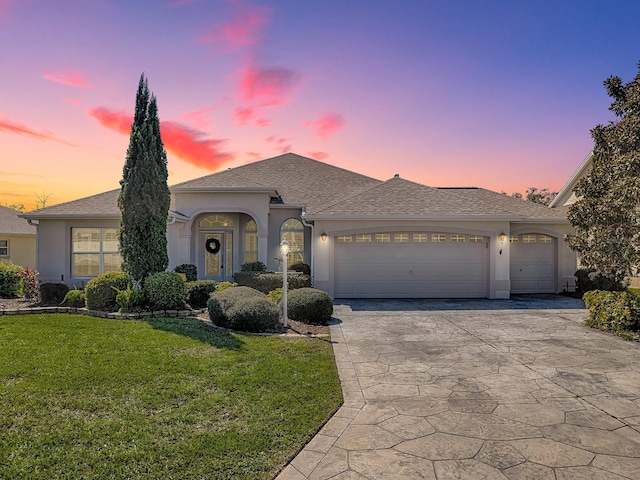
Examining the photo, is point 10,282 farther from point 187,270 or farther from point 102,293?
point 187,270

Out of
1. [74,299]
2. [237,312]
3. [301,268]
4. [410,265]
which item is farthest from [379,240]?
[74,299]

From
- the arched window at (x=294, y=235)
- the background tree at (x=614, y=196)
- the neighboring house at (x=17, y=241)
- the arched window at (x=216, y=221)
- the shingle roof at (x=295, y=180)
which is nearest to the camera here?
the background tree at (x=614, y=196)

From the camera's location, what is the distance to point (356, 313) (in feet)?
36.4

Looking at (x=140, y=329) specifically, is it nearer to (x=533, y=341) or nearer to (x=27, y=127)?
(x=533, y=341)

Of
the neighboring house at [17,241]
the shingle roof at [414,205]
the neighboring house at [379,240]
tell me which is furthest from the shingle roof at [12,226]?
the shingle roof at [414,205]

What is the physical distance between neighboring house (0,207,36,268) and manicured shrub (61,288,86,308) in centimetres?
1519

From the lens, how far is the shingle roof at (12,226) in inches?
865

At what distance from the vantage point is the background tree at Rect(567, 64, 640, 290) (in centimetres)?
862

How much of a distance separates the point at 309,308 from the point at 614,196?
7711 mm

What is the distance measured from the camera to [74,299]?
427 inches

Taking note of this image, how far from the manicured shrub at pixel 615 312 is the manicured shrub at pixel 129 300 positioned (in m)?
11.6

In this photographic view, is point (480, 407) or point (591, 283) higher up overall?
point (591, 283)

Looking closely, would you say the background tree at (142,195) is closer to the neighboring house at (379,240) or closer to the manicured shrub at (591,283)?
the neighboring house at (379,240)

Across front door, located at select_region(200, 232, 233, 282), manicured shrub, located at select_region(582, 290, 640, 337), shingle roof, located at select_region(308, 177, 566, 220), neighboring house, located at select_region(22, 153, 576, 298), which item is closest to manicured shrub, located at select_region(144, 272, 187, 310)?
neighboring house, located at select_region(22, 153, 576, 298)
